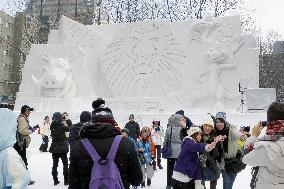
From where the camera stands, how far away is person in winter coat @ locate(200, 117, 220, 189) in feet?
15.4

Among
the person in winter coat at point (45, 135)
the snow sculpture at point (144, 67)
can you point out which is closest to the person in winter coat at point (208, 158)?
the person in winter coat at point (45, 135)

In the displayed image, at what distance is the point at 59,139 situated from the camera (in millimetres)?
7324

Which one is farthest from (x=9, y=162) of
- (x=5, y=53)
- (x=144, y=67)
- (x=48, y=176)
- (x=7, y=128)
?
(x=5, y=53)

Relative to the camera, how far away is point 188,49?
14977mm

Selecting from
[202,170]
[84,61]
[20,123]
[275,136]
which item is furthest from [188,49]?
[275,136]

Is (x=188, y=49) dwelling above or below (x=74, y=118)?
above

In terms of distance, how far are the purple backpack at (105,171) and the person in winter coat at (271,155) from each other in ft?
3.37

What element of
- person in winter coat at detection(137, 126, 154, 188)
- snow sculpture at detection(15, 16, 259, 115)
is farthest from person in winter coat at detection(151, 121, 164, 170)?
snow sculpture at detection(15, 16, 259, 115)

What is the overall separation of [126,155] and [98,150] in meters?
0.20

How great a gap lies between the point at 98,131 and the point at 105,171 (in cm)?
27

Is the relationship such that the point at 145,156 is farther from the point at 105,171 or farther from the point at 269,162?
the point at 105,171

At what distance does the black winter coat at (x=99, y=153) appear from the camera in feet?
8.80

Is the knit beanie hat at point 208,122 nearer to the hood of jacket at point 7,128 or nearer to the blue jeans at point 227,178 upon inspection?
the blue jeans at point 227,178

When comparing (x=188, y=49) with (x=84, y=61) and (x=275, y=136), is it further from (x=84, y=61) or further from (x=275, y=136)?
(x=275, y=136)
